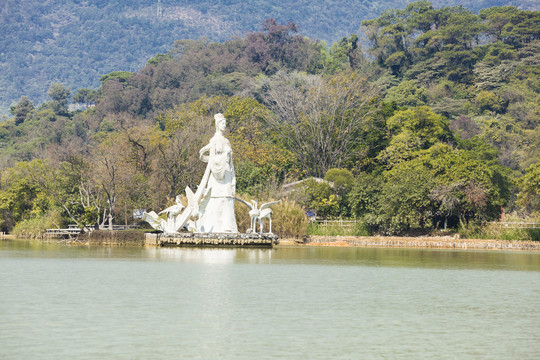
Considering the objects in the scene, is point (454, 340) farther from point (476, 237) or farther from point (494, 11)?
point (494, 11)

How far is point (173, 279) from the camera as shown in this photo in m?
25.7

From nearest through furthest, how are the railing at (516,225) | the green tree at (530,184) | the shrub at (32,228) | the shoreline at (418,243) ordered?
the shoreline at (418,243), the green tree at (530,184), the railing at (516,225), the shrub at (32,228)

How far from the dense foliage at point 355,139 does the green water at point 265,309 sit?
665 inches

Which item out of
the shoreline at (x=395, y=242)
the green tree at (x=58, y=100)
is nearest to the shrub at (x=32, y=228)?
the shoreline at (x=395, y=242)

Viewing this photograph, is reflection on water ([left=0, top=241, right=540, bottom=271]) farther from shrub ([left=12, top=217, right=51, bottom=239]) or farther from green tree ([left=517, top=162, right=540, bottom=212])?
shrub ([left=12, top=217, right=51, bottom=239])

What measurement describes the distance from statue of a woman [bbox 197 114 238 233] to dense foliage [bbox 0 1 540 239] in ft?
30.9

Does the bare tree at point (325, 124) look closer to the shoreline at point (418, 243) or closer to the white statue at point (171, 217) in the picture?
the shoreline at point (418, 243)

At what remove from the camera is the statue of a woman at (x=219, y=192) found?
138ft

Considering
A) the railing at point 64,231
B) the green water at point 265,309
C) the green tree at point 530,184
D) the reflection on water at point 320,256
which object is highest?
the green tree at point 530,184

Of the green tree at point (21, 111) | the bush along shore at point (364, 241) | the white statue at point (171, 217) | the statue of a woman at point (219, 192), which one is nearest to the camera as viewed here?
the statue of a woman at point (219, 192)

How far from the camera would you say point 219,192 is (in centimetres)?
4219

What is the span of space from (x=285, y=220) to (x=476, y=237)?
11330mm

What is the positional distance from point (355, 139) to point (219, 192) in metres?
26.9

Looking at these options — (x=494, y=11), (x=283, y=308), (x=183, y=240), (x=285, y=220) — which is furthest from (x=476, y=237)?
(x=494, y=11)
